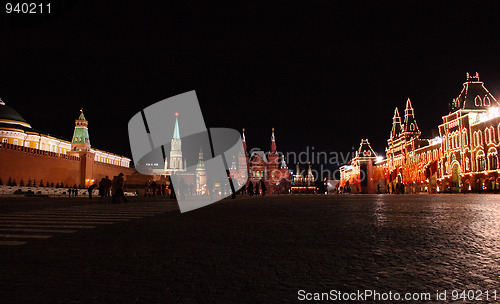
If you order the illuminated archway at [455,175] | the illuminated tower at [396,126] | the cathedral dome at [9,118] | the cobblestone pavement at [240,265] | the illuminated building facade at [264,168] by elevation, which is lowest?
the cobblestone pavement at [240,265]

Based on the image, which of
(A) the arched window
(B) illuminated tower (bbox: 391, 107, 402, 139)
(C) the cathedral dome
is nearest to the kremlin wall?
(C) the cathedral dome

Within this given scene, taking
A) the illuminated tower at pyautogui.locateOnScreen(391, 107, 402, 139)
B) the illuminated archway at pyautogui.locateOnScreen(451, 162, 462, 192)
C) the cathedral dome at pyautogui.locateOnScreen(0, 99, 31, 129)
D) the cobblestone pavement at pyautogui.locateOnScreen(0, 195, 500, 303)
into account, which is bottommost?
the cobblestone pavement at pyautogui.locateOnScreen(0, 195, 500, 303)

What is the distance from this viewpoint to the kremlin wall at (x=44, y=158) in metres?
45.1

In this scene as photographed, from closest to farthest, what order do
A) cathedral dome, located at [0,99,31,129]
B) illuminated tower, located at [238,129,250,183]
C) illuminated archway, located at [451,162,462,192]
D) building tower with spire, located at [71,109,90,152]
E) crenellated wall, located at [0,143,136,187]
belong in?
crenellated wall, located at [0,143,136,187], illuminated archway, located at [451,162,462,192], cathedral dome, located at [0,99,31,129], building tower with spire, located at [71,109,90,152], illuminated tower, located at [238,129,250,183]

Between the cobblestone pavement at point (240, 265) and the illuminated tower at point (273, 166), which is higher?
the illuminated tower at point (273, 166)

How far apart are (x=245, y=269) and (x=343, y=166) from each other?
471ft

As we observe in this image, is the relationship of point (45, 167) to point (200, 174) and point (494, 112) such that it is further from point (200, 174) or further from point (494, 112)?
point (200, 174)

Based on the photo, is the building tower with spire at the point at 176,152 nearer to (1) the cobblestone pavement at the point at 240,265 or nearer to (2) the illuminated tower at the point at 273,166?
(2) the illuminated tower at the point at 273,166

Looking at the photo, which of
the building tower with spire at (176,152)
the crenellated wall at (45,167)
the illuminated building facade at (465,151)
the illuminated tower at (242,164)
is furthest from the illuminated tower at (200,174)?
the illuminated building facade at (465,151)

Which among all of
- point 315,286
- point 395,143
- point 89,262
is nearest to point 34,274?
point 89,262

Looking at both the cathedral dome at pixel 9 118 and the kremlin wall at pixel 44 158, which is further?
the cathedral dome at pixel 9 118

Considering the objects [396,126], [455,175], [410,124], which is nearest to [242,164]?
[396,126]

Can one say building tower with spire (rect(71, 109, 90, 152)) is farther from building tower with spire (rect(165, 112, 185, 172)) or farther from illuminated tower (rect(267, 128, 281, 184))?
illuminated tower (rect(267, 128, 281, 184))

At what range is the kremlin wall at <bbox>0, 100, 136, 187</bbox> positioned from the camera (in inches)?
1775
